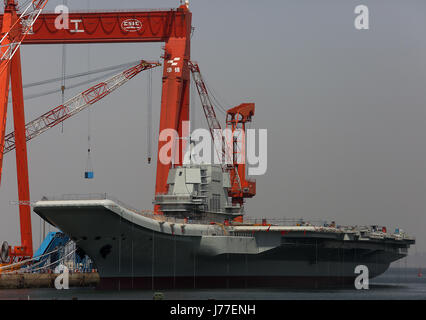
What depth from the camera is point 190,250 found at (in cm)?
4672

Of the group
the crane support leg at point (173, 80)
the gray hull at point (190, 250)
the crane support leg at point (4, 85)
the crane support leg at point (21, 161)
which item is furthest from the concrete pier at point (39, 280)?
the crane support leg at point (173, 80)

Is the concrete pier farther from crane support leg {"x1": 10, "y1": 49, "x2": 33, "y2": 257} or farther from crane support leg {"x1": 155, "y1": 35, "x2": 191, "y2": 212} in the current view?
crane support leg {"x1": 155, "y1": 35, "x2": 191, "y2": 212}

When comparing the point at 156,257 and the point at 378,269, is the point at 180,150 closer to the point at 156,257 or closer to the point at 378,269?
the point at 156,257

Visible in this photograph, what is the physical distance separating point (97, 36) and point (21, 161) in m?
10.5

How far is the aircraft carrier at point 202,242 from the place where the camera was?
42531 mm

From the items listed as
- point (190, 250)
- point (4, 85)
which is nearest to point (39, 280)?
point (190, 250)

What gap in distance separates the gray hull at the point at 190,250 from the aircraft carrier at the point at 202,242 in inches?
2.2

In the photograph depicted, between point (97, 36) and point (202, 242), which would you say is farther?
point (97, 36)

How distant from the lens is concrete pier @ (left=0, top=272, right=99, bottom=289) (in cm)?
5062

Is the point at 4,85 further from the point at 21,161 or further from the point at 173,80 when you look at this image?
the point at 173,80

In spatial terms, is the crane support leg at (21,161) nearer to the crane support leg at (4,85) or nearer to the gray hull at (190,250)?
the crane support leg at (4,85)

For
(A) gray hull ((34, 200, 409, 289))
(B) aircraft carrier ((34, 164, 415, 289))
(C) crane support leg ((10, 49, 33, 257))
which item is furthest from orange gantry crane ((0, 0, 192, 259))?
(A) gray hull ((34, 200, 409, 289))
